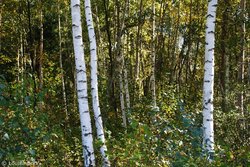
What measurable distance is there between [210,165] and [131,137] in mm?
1205

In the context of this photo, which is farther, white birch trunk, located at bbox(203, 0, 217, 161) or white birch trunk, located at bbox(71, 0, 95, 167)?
white birch trunk, located at bbox(203, 0, 217, 161)

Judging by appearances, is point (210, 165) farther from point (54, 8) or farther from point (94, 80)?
point (54, 8)

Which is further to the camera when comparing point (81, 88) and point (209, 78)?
point (209, 78)

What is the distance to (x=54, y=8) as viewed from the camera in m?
20.0

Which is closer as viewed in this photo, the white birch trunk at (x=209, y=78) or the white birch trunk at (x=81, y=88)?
the white birch trunk at (x=81, y=88)

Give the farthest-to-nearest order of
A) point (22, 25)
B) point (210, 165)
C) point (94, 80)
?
point (22, 25) < point (94, 80) < point (210, 165)

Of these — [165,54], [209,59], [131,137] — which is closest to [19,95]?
[131,137]

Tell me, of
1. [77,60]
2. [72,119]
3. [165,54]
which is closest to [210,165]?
[77,60]

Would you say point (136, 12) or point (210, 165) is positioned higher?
point (136, 12)

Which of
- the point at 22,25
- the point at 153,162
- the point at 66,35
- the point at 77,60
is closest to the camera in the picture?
the point at 153,162

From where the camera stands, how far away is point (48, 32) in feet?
74.9

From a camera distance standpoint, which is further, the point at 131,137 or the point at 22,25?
the point at 22,25

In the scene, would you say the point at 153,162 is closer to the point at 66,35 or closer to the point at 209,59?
the point at 209,59

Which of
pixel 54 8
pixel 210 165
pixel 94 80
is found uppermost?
pixel 54 8
